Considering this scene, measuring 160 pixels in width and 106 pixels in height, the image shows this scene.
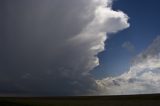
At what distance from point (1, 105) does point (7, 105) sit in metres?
2.15

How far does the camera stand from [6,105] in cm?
7919

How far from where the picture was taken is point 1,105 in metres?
77.4

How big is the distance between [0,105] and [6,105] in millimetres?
2290

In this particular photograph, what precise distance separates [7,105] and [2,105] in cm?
183

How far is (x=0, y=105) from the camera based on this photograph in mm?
77188

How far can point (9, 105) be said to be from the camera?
262 feet

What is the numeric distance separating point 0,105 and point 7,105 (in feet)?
7.95

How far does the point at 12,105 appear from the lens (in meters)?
80.9

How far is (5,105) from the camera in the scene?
79.2 metres

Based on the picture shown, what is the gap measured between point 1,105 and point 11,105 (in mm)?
3684

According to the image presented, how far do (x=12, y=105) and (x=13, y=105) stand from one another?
1.09ft

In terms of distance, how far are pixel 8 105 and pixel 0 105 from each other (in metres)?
2.75

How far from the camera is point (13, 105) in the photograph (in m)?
81.1

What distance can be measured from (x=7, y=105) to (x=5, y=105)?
0.53m
